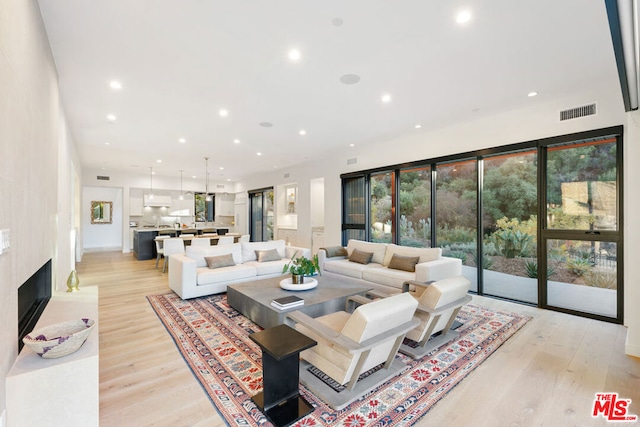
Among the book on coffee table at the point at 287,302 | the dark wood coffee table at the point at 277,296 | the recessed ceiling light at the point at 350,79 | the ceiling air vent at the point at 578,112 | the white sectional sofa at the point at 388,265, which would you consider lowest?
the dark wood coffee table at the point at 277,296

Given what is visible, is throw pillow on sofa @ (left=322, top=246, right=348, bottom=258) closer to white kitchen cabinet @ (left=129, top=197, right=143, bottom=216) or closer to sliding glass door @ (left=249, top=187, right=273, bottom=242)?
sliding glass door @ (left=249, top=187, right=273, bottom=242)

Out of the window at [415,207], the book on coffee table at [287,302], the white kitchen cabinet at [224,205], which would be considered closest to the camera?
the book on coffee table at [287,302]

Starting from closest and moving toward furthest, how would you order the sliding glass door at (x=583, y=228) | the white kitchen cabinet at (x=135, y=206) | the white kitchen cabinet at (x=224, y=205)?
1. the sliding glass door at (x=583, y=228)
2. the white kitchen cabinet at (x=135, y=206)
3. the white kitchen cabinet at (x=224, y=205)

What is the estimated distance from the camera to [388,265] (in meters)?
5.16

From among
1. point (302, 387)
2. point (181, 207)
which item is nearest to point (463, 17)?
point (302, 387)

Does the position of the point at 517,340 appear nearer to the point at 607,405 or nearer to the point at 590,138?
the point at 607,405

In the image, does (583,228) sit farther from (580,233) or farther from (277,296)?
(277,296)

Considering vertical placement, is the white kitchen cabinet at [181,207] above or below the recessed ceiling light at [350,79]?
below

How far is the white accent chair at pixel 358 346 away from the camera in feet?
6.56

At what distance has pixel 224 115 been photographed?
15.4ft

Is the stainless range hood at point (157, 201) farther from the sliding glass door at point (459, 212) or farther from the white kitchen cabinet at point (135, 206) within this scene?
the sliding glass door at point (459, 212)

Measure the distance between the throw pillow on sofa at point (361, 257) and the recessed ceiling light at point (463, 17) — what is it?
394cm

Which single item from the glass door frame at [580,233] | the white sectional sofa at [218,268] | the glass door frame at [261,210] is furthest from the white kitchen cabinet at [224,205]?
the glass door frame at [580,233]

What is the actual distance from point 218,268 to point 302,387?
10.3ft
